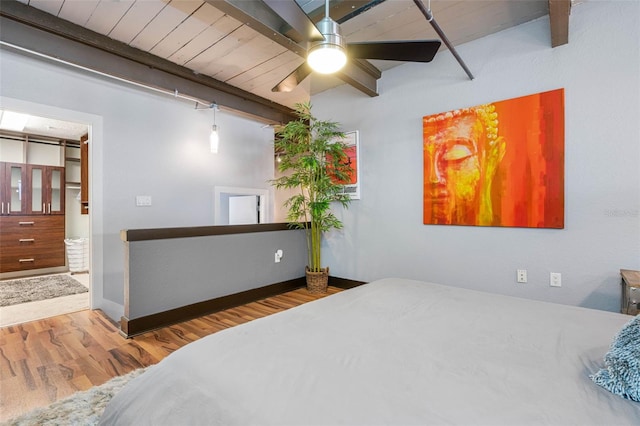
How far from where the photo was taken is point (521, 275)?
2605 mm

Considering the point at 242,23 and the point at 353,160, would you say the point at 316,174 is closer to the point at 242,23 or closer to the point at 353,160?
the point at 353,160

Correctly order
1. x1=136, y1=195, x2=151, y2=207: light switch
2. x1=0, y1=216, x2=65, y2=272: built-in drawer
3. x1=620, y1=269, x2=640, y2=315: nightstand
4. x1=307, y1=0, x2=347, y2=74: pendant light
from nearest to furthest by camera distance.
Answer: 1. x1=307, y1=0, x2=347, y2=74: pendant light
2. x1=620, y1=269, x2=640, y2=315: nightstand
3. x1=136, y1=195, x2=151, y2=207: light switch
4. x1=0, y1=216, x2=65, y2=272: built-in drawer

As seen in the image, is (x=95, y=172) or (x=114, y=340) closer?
(x=114, y=340)

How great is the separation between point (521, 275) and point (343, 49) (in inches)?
94.1

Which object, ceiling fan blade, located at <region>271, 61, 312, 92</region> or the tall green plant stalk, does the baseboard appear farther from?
ceiling fan blade, located at <region>271, 61, 312, 92</region>

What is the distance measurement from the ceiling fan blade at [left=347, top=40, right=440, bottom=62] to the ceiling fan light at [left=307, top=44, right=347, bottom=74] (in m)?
0.22

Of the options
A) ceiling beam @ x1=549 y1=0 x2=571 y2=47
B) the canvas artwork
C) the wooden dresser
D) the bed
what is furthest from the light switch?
ceiling beam @ x1=549 y1=0 x2=571 y2=47

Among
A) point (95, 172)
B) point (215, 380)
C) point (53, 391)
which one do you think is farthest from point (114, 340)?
point (215, 380)

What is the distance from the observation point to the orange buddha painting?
2439 mm

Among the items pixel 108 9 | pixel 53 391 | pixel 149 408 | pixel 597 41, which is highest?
pixel 108 9

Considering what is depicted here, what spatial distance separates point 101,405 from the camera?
1527 mm

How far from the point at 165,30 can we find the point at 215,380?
3090 mm

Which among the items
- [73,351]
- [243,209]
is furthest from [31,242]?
[73,351]

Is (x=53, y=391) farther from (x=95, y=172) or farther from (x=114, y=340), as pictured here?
(x=95, y=172)
